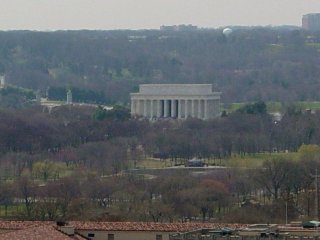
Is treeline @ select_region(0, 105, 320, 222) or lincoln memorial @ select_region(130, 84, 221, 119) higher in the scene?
treeline @ select_region(0, 105, 320, 222)

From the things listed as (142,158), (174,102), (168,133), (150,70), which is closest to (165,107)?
(174,102)

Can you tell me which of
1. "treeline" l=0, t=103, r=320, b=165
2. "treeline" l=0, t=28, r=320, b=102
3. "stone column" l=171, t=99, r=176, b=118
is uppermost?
"treeline" l=0, t=103, r=320, b=165

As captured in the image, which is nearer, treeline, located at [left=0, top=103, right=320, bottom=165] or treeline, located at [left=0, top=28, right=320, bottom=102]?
treeline, located at [left=0, top=103, right=320, bottom=165]

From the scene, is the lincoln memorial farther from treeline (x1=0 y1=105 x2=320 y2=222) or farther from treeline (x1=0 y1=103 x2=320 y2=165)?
treeline (x1=0 y1=103 x2=320 y2=165)

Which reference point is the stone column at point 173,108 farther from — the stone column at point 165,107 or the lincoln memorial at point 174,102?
the stone column at point 165,107

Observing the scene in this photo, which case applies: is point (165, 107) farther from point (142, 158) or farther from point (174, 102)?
point (142, 158)

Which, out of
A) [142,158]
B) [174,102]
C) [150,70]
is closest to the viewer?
[142,158]

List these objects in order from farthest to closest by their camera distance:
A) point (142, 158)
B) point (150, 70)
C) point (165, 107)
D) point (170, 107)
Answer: point (150, 70) < point (170, 107) < point (165, 107) < point (142, 158)

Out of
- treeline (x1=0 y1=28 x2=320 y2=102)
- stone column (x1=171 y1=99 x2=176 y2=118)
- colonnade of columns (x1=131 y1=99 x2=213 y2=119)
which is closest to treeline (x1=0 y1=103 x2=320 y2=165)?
colonnade of columns (x1=131 y1=99 x2=213 y2=119)
